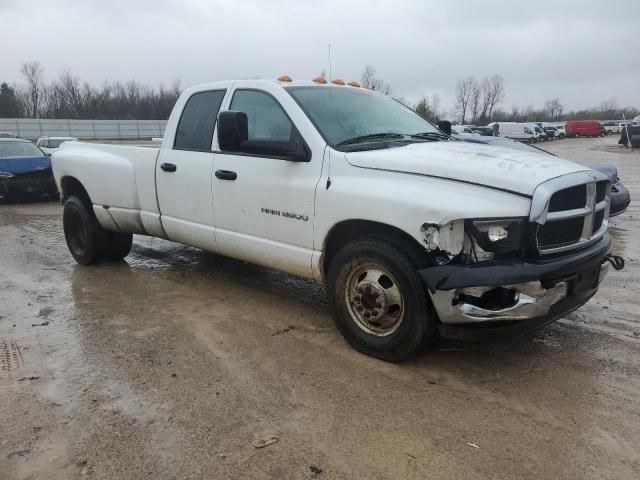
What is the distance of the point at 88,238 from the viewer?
6461 millimetres

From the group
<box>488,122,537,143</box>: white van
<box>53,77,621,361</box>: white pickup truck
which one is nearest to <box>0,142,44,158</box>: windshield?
<box>53,77,621,361</box>: white pickup truck

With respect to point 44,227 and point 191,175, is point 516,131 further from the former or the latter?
point 191,175

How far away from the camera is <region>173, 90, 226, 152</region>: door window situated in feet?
16.5

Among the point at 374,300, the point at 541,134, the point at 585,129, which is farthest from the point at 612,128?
the point at 374,300

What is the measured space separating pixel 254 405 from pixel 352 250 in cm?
123

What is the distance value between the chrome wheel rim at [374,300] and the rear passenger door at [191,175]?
1693mm

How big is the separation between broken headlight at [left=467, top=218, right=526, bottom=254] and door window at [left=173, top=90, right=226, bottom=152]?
106 inches

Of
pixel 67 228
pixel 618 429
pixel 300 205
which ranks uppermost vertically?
pixel 300 205

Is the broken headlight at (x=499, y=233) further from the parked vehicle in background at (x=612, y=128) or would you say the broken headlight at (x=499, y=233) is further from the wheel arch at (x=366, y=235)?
the parked vehicle in background at (x=612, y=128)

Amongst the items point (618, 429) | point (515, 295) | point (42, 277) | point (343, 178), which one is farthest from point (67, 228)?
point (618, 429)

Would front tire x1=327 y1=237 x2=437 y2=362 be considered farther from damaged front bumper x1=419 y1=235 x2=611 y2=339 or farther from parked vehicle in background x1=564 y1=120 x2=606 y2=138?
parked vehicle in background x1=564 y1=120 x2=606 y2=138

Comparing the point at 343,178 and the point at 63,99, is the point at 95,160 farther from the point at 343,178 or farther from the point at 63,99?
the point at 63,99

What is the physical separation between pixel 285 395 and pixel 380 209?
1.34 m

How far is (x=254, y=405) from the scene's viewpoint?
10.7 ft
